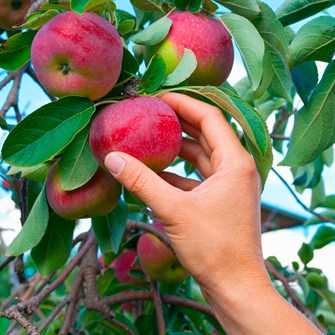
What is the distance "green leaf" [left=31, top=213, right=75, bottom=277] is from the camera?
1.19 m

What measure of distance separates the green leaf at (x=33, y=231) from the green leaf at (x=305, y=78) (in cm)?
46

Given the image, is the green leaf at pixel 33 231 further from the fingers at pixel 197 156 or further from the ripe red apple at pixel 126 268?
the ripe red apple at pixel 126 268

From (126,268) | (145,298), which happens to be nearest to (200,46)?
(145,298)

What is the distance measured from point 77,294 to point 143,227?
25 cm

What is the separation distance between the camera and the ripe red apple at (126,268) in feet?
5.65

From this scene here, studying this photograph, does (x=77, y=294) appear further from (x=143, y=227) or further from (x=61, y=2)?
(x=61, y=2)

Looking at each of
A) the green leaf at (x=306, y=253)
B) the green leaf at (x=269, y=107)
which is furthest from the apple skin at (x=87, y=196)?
the green leaf at (x=306, y=253)

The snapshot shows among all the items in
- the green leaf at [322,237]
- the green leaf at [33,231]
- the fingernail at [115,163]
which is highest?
the fingernail at [115,163]

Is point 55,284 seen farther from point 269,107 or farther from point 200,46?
point 269,107

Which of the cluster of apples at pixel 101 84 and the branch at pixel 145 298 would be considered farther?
the branch at pixel 145 298

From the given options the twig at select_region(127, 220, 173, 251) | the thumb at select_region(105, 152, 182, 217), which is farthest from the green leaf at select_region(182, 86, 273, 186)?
the twig at select_region(127, 220, 173, 251)

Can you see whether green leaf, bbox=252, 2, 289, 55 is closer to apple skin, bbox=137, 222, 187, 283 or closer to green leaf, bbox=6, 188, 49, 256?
green leaf, bbox=6, 188, 49, 256

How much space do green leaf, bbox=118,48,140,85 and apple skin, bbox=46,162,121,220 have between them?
0.15 meters

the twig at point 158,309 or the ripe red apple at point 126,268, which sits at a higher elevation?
the twig at point 158,309
